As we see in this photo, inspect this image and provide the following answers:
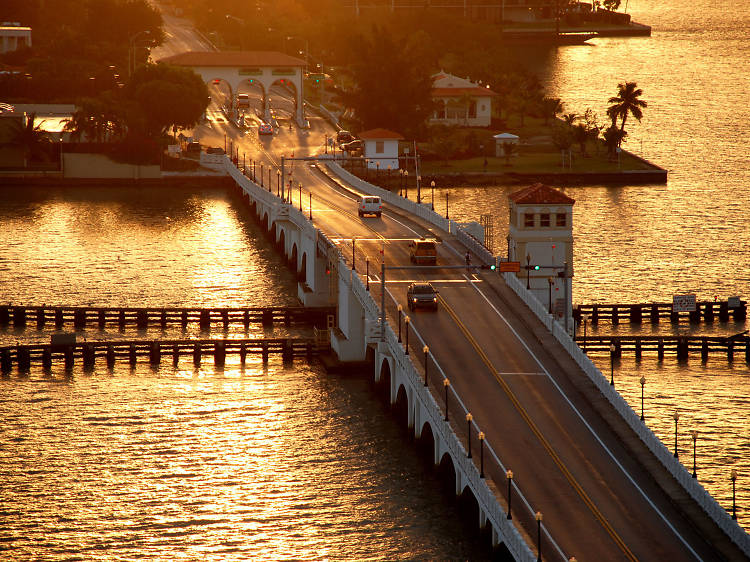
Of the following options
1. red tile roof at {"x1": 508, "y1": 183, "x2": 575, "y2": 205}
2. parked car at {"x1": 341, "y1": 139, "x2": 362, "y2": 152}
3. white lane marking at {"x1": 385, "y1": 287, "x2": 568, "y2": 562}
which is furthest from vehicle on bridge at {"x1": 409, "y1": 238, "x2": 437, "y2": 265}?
parked car at {"x1": 341, "y1": 139, "x2": 362, "y2": 152}

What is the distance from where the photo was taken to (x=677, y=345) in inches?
4006

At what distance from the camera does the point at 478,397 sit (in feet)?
254

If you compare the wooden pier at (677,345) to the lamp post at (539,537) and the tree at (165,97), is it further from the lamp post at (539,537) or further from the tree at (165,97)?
the tree at (165,97)

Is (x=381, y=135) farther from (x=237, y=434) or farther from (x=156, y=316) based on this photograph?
(x=237, y=434)

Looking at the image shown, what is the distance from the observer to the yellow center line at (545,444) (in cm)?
6247

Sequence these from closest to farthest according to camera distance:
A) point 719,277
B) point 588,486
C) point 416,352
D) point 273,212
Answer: point 588,486 → point 416,352 → point 719,277 → point 273,212

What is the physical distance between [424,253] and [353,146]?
90505 mm

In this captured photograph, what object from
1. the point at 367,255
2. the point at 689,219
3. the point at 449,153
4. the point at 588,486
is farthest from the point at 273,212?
the point at 588,486

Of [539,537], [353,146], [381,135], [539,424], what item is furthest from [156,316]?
[353,146]

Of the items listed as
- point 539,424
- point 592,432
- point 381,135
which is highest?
point 381,135

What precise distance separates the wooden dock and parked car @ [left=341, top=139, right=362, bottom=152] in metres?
81.7

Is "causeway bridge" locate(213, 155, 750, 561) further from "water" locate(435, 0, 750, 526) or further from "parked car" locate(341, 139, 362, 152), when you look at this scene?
"parked car" locate(341, 139, 362, 152)

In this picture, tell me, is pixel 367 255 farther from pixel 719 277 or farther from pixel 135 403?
pixel 719 277

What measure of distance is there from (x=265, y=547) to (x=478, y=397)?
14734 mm
